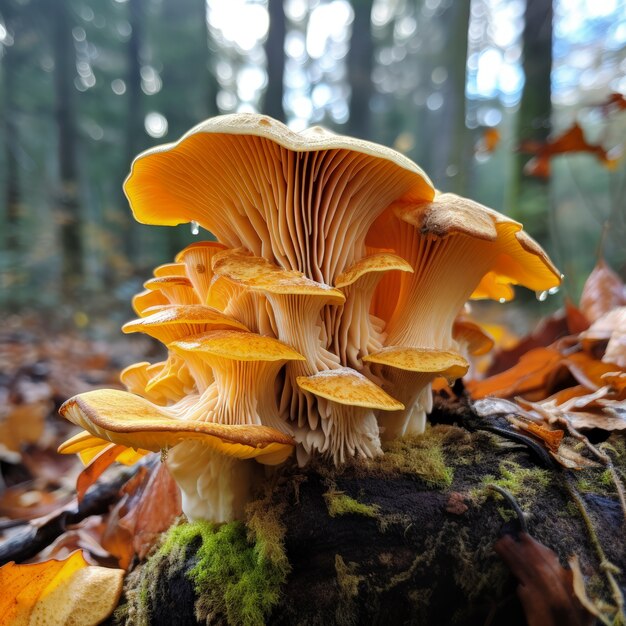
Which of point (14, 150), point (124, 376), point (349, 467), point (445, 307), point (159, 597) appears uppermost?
point (14, 150)

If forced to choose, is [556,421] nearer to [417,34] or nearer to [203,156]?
[203,156]

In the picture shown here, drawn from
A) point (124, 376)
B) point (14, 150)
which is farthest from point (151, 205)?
point (14, 150)

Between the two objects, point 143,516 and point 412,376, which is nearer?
point 412,376

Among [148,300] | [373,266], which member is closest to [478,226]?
[373,266]

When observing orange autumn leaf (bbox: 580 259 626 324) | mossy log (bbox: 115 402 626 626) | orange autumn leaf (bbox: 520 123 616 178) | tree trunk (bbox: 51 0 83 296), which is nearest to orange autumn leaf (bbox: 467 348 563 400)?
orange autumn leaf (bbox: 580 259 626 324)

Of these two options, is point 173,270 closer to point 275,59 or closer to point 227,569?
point 227,569
